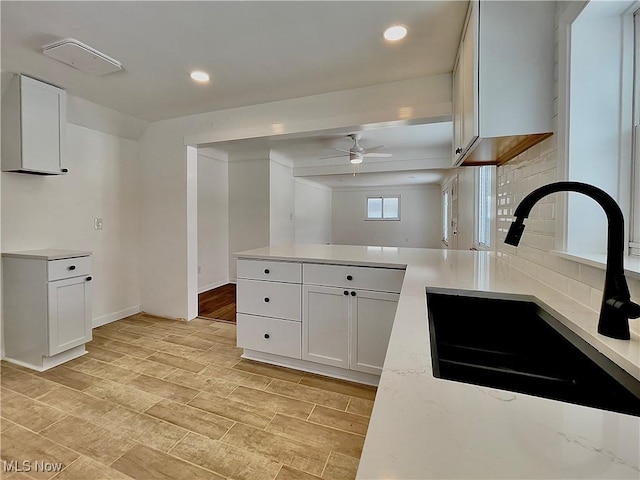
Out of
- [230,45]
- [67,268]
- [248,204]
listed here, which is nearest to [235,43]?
[230,45]

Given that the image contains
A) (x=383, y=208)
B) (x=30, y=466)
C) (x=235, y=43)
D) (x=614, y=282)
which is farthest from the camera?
(x=383, y=208)

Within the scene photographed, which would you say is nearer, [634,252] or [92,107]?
[634,252]

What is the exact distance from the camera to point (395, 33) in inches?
73.6

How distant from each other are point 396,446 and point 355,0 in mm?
1971

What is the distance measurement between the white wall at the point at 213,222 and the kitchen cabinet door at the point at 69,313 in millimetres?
2246

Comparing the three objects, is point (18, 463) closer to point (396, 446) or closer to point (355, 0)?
point (396, 446)

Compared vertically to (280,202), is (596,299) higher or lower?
lower

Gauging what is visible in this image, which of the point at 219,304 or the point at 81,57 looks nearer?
the point at 81,57

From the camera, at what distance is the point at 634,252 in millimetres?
1022

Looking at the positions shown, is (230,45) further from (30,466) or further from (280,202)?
(280,202)

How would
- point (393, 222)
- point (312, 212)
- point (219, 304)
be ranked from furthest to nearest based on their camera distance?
1. point (393, 222)
2. point (312, 212)
3. point (219, 304)

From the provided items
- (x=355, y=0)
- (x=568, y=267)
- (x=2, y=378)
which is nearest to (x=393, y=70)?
(x=355, y=0)

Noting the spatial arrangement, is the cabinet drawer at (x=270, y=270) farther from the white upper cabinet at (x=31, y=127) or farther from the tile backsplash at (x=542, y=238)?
the white upper cabinet at (x=31, y=127)

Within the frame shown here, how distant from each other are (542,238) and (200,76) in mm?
2612
